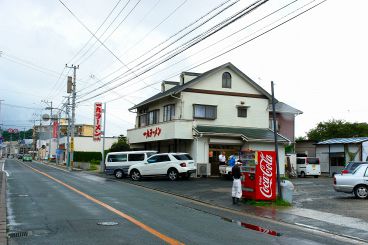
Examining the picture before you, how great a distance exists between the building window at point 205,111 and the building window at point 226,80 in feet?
7.30

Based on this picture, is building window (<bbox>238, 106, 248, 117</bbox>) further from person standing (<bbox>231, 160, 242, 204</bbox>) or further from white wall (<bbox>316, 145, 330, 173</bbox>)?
person standing (<bbox>231, 160, 242, 204</bbox>)

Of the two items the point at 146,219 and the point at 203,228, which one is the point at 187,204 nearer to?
the point at 146,219

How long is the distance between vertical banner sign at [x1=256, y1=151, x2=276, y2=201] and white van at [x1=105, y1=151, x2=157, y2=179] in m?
15.7

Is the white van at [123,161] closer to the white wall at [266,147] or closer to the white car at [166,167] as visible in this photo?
the white car at [166,167]

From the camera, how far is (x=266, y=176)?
687 inches

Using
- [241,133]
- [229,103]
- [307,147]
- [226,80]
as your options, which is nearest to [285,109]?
[307,147]

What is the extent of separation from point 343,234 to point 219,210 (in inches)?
206

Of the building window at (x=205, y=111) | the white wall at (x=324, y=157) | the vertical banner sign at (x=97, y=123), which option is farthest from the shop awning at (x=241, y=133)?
the vertical banner sign at (x=97, y=123)

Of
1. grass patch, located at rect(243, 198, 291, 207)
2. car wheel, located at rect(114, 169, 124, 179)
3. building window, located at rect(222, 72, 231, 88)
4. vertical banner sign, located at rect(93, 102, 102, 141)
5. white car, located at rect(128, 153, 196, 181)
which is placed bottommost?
grass patch, located at rect(243, 198, 291, 207)

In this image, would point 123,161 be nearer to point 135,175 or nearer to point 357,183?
point 135,175

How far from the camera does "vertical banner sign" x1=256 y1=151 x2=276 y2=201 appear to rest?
17.4 m

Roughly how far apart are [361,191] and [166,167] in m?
13.8

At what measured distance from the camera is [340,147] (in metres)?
41.1

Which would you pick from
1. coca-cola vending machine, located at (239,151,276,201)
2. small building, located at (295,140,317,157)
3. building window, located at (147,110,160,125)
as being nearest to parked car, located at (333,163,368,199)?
coca-cola vending machine, located at (239,151,276,201)
